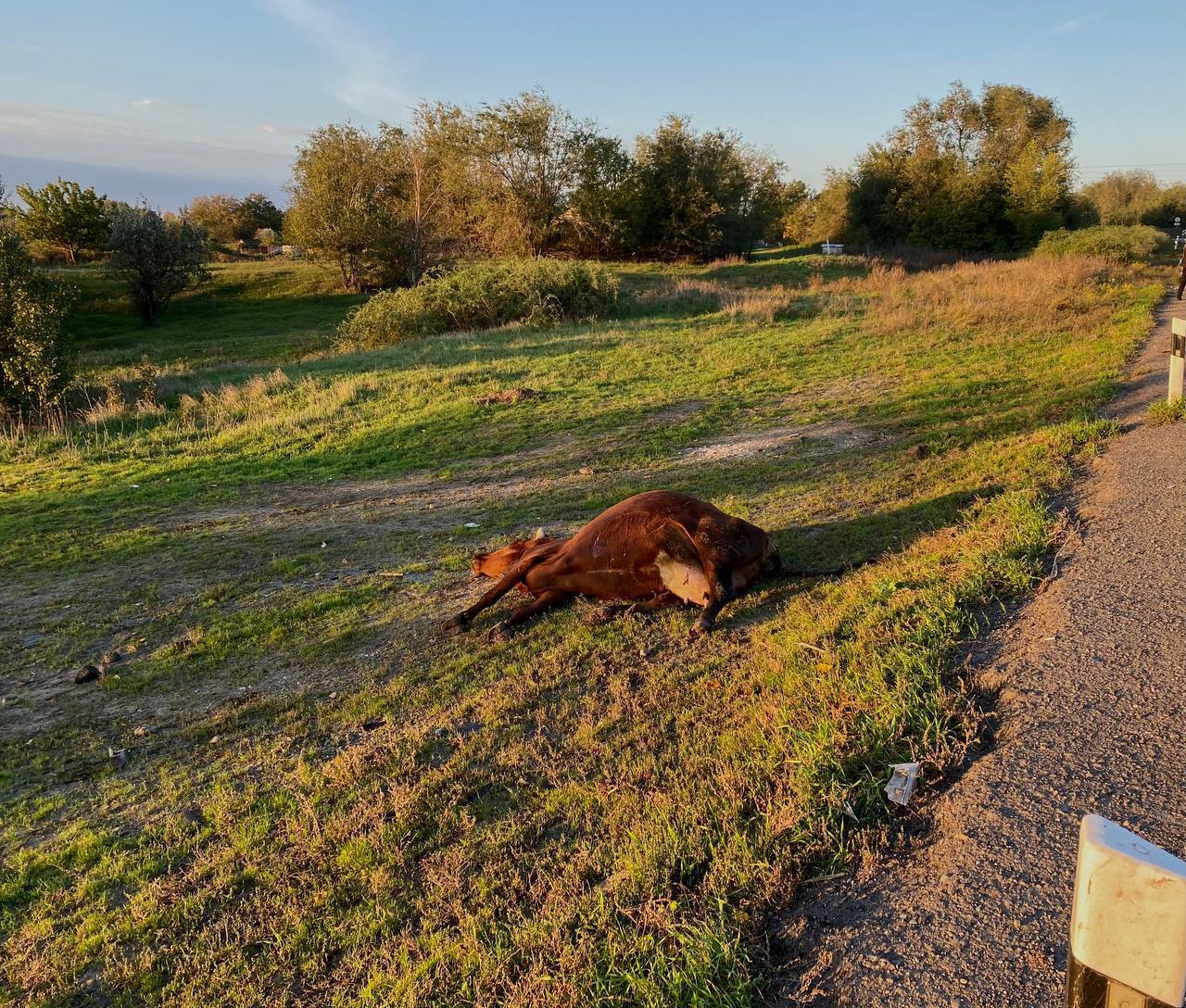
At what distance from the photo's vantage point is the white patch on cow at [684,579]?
509 centimetres

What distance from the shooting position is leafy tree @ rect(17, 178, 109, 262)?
131ft

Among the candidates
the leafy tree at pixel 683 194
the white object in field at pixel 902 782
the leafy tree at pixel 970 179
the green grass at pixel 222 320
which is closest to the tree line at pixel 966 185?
the leafy tree at pixel 970 179

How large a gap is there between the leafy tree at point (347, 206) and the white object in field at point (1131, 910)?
41.4 metres

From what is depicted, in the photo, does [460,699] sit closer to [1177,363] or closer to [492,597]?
[492,597]

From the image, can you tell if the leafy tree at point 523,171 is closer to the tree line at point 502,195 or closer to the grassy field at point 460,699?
the tree line at point 502,195

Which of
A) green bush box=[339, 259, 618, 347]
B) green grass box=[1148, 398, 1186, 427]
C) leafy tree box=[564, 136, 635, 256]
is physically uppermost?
leafy tree box=[564, 136, 635, 256]

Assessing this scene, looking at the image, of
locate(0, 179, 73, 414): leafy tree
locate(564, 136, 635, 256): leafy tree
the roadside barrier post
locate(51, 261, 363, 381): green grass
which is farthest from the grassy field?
locate(564, 136, 635, 256): leafy tree

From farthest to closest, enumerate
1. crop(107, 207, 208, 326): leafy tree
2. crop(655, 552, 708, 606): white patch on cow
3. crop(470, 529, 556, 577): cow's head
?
crop(107, 207, 208, 326): leafy tree
crop(470, 529, 556, 577): cow's head
crop(655, 552, 708, 606): white patch on cow

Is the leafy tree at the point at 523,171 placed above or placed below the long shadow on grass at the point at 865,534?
above

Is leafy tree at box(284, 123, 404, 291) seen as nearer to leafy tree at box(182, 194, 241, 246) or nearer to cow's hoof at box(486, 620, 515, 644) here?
leafy tree at box(182, 194, 241, 246)

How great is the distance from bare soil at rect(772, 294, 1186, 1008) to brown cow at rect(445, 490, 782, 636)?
5.46 ft

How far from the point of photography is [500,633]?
5.24m

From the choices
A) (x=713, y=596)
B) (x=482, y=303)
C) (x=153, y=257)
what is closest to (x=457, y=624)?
(x=713, y=596)

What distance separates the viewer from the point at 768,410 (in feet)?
38.1
